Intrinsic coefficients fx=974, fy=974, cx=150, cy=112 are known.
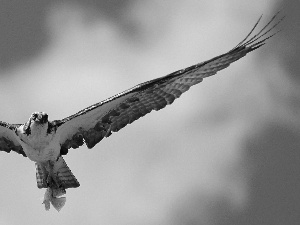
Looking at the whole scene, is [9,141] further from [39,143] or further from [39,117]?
[39,117]

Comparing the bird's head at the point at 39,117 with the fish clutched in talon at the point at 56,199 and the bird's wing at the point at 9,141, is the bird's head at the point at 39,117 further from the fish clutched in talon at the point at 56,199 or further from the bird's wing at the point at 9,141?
the fish clutched in talon at the point at 56,199

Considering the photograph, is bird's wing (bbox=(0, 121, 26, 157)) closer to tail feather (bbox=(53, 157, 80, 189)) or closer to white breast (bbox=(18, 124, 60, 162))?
white breast (bbox=(18, 124, 60, 162))

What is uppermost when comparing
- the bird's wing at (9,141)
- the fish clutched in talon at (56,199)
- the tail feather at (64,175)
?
the bird's wing at (9,141)

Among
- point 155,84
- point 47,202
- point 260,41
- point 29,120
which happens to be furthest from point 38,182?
point 260,41

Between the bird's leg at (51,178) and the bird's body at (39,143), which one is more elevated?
the bird's body at (39,143)

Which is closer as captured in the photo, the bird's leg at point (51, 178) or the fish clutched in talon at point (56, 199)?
the bird's leg at point (51, 178)

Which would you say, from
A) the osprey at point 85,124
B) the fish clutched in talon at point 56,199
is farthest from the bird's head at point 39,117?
the fish clutched in talon at point 56,199

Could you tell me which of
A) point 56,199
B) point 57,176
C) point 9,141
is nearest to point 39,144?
point 9,141
